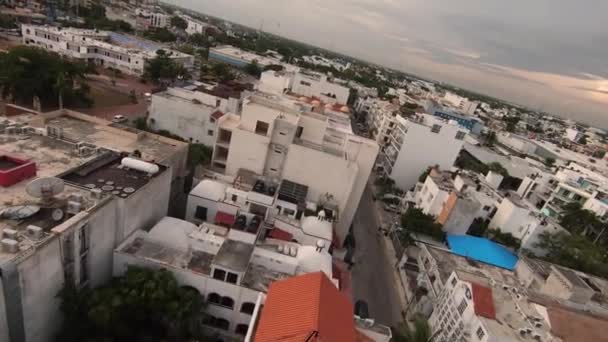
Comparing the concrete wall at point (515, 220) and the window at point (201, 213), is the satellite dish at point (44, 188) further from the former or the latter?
the concrete wall at point (515, 220)

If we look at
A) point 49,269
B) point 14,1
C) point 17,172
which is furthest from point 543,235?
point 14,1

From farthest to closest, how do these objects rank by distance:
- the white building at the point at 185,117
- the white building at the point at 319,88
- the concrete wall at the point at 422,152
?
1. the white building at the point at 319,88
2. the concrete wall at the point at 422,152
3. the white building at the point at 185,117

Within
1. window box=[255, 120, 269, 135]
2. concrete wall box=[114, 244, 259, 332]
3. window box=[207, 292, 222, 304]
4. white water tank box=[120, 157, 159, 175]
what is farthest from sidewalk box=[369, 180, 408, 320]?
white water tank box=[120, 157, 159, 175]

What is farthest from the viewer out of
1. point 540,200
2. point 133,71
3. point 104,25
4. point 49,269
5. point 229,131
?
point 104,25

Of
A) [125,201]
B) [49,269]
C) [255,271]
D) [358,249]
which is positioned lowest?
[358,249]

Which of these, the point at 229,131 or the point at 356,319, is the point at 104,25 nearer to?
the point at 229,131

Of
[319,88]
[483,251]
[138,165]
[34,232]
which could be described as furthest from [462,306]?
[319,88]

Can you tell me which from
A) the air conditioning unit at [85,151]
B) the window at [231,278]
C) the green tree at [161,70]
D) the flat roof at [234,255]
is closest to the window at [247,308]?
the window at [231,278]
